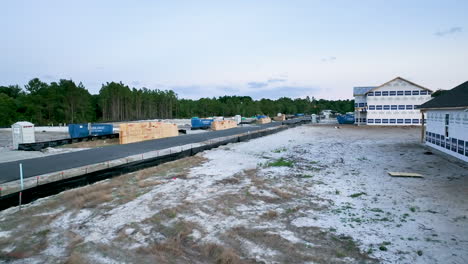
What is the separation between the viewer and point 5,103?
72.6 m

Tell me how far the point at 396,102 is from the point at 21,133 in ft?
198

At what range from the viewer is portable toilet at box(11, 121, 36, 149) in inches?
958

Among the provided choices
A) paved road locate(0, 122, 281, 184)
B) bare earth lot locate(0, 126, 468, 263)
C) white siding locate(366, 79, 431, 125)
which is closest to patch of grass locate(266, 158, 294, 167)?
bare earth lot locate(0, 126, 468, 263)

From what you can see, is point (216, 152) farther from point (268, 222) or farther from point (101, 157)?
point (268, 222)

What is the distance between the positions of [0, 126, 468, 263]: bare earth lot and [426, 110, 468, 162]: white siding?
4495mm

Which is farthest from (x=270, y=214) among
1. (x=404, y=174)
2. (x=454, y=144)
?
(x=454, y=144)

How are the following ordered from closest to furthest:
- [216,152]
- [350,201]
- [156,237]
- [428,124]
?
[156,237], [350,201], [216,152], [428,124]

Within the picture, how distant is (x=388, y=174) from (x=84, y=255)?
14982 mm

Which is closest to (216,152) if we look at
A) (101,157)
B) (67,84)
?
(101,157)

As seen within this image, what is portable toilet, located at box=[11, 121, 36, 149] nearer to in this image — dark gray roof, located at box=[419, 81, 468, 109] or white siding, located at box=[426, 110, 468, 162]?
dark gray roof, located at box=[419, 81, 468, 109]

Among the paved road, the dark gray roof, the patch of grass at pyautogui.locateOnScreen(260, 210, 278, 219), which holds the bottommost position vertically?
the patch of grass at pyautogui.locateOnScreen(260, 210, 278, 219)

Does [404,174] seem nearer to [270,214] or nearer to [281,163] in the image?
[281,163]

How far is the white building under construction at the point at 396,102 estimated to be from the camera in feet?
170

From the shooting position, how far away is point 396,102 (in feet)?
175
